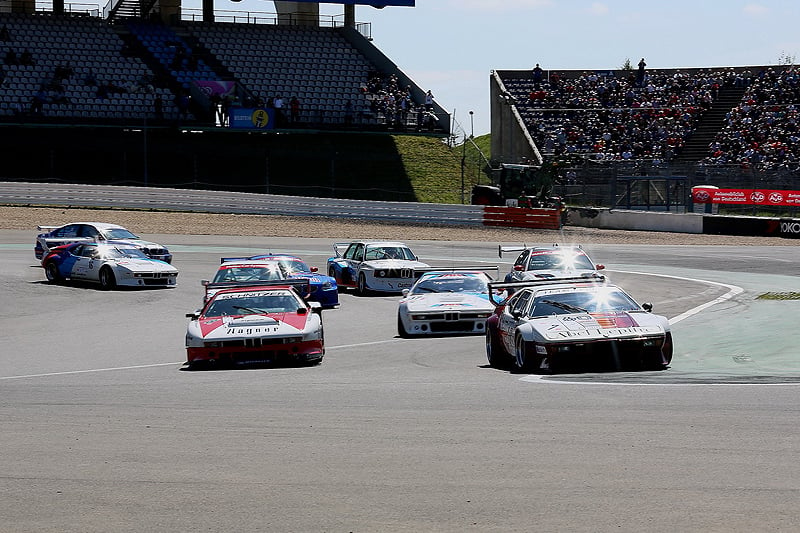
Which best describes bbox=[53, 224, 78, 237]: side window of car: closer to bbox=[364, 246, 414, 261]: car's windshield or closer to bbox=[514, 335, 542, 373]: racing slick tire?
bbox=[364, 246, 414, 261]: car's windshield

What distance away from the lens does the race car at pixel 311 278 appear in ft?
67.6

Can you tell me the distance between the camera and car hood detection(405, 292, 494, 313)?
16844 millimetres

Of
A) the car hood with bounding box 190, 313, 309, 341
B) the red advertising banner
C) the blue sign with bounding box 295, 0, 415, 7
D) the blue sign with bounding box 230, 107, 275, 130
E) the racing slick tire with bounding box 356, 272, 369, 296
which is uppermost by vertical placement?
the blue sign with bounding box 295, 0, 415, 7

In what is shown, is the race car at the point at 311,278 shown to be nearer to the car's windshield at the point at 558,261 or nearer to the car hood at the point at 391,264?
the car hood at the point at 391,264

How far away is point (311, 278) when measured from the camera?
21.1 meters

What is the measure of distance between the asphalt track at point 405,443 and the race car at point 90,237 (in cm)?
1193

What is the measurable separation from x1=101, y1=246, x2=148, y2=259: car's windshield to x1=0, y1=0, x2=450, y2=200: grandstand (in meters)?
20.4

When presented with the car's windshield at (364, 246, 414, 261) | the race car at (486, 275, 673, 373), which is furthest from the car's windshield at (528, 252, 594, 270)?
the race car at (486, 275, 673, 373)

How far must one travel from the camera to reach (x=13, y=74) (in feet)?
161

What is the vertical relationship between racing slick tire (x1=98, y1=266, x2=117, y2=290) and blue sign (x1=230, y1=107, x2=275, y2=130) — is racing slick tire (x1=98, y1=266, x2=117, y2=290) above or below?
below

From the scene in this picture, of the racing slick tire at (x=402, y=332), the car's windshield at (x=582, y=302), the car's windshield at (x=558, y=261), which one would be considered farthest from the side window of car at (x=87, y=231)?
the car's windshield at (x=582, y=302)

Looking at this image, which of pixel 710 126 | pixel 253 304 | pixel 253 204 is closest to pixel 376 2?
pixel 253 204

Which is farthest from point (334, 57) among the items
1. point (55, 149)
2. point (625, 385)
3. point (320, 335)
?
point (625, 385)

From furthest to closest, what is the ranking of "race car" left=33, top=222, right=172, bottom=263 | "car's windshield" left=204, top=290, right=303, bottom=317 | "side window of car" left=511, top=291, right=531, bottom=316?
1. "race car" left=33, top=222, right=172, bottom=263
2. "car's windshield" left=204, top=290, right=303, bottom=317
3. "side window of car" left=511, top=291, right=531, bottom=316
